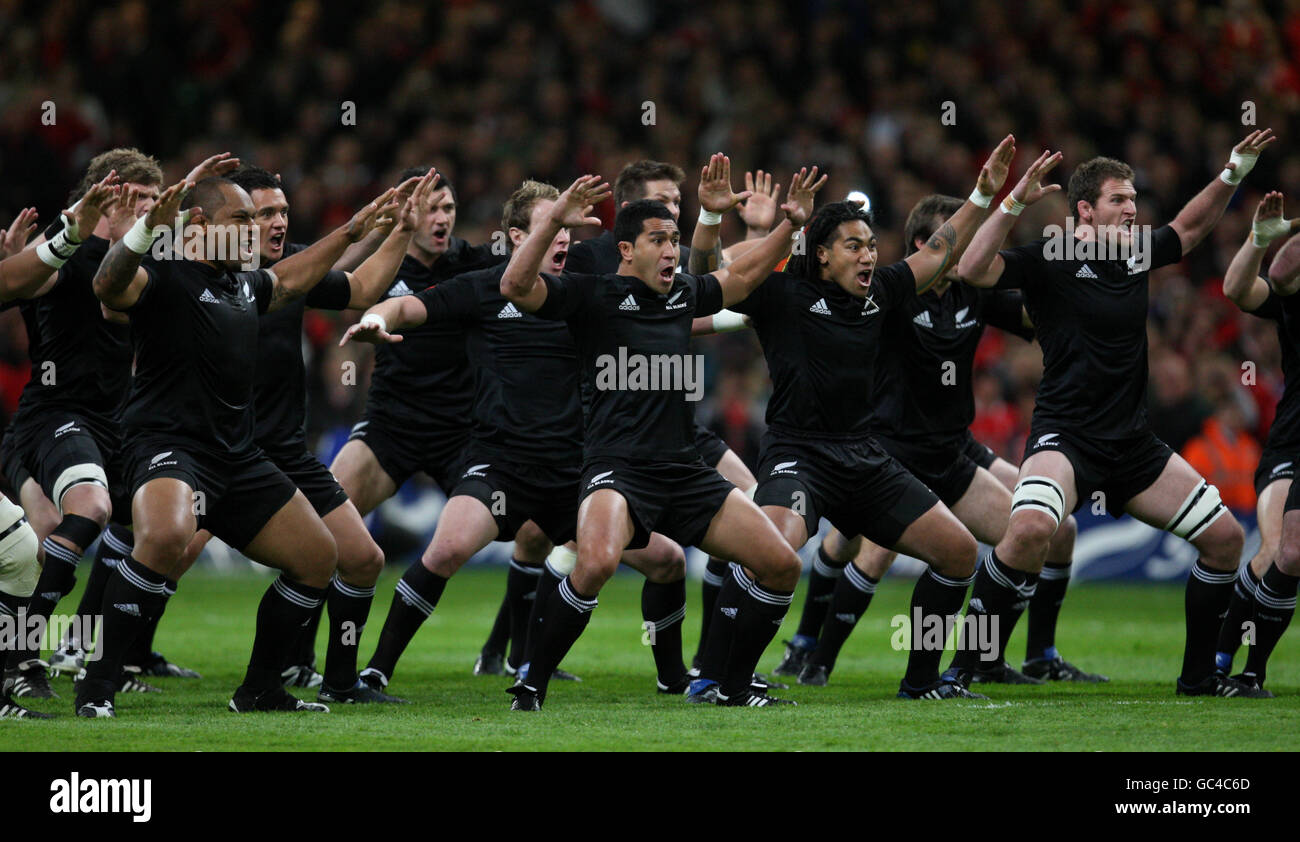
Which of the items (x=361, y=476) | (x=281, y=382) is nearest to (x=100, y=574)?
(x=361, y=476)

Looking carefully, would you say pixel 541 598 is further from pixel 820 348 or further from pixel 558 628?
pixel 820 348

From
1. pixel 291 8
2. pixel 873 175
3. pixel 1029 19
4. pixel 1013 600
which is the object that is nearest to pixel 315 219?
pixel 291 8

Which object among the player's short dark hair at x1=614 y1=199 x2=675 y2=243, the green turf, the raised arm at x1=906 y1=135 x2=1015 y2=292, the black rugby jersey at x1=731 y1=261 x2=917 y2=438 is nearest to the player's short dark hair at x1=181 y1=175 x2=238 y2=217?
the player's short dark hair at x1=614 y1=199 x2=675 y2=243

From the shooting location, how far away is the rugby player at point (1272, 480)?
8711 mm

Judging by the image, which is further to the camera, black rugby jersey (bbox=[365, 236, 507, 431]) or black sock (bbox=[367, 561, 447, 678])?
black rugby jersey (bbox=[365, 236, 507, 431])

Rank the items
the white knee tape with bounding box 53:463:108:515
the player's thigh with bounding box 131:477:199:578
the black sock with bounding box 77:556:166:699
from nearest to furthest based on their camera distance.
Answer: the player's thigh with bounding box 131:477:199:578, the black sock with bounding box 77:556:166:699, the white knee tape with bounding box 53:463:108:515

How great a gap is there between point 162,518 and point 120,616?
508mm

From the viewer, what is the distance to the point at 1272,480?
897 cm

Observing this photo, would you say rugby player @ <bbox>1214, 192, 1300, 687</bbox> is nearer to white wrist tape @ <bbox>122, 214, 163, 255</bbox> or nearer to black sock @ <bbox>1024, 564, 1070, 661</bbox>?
black sock @ <bbox>1024, 564, 1070, 661</bbox>

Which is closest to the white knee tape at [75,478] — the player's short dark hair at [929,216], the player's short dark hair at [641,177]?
the player's short dark hair at [641,177]

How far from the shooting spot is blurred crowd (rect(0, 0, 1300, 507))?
18.0m

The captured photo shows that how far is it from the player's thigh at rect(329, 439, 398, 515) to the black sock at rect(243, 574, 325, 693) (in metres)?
1.77

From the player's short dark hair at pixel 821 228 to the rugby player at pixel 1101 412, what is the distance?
2.19 ft

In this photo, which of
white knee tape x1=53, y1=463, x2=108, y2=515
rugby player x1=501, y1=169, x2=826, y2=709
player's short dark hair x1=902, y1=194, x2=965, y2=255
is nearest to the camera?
rugby player x1=501, y1=169, x2=826, y2=709
